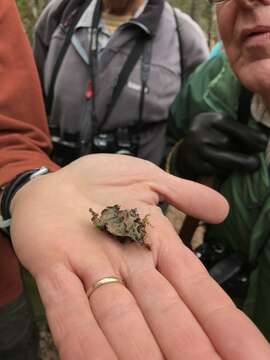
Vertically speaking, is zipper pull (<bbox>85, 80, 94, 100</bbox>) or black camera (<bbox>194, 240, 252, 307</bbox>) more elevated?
zipper pull (<bbox>85, 80, 94, 100</bbox>)

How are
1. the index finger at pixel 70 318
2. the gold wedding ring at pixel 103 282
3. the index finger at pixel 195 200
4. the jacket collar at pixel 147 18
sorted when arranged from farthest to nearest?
the jacket collar at pixel 147 18
the index finger at pixel 195 200
the gold wedding ring at pixel 103 282
the index finger at pixel 70 318

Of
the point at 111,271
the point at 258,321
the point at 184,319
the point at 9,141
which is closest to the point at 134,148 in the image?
the point at 9,141

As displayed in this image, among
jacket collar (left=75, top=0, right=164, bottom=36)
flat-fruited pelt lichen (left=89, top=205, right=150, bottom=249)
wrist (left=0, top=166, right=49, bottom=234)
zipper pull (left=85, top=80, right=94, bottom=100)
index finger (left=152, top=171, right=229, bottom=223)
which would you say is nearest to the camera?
flat-fruited pelt lichen (left=89, top=205, right=150, bottom=249)

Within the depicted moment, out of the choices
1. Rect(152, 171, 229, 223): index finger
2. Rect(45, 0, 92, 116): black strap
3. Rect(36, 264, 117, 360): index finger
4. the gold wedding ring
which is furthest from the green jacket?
Rect(45, 0, 92, 116): black strap

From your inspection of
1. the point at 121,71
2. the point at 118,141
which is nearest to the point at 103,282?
the point at 118,141

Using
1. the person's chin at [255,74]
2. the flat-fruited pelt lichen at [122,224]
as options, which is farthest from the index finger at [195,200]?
the person's chin at [255,74]

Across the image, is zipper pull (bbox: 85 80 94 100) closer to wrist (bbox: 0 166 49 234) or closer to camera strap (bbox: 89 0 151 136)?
camera strap (bbox: 89 0 151 136)

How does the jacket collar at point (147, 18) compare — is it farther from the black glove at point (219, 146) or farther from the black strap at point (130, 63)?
the black glove at point (219, 146)
